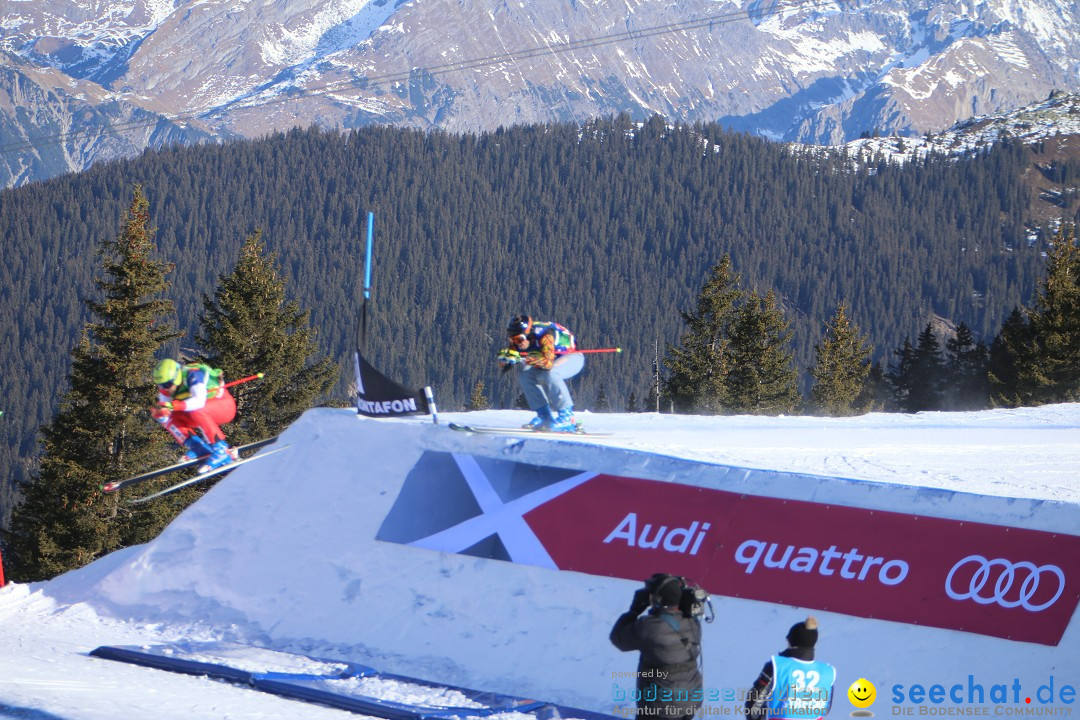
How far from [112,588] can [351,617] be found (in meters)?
3.21

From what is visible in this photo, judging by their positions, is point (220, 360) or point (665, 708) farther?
point (220, 360)

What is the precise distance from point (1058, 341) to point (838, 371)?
14.9 meters

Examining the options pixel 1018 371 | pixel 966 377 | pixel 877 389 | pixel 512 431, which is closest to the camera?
pixel 512 431

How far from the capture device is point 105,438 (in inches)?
977

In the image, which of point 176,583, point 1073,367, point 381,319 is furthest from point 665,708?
point 381,319

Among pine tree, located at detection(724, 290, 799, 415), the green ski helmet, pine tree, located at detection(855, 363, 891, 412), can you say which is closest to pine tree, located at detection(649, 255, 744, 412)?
pine tree, located at detection(724, 290, 799, 415)

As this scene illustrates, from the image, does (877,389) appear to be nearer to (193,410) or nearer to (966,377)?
(966,377)

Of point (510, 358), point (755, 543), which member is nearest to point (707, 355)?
point (510, 358)

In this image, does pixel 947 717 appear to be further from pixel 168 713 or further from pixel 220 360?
pixel 220 360

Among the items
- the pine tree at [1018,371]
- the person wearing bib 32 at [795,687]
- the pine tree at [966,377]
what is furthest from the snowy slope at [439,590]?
the pine tree at [966,377]

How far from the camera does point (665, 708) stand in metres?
7.00

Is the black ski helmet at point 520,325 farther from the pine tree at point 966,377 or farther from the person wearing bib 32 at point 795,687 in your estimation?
the pine tree at point 966,377

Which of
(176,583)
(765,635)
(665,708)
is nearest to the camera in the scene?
(665,708)

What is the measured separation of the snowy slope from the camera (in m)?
9.45
